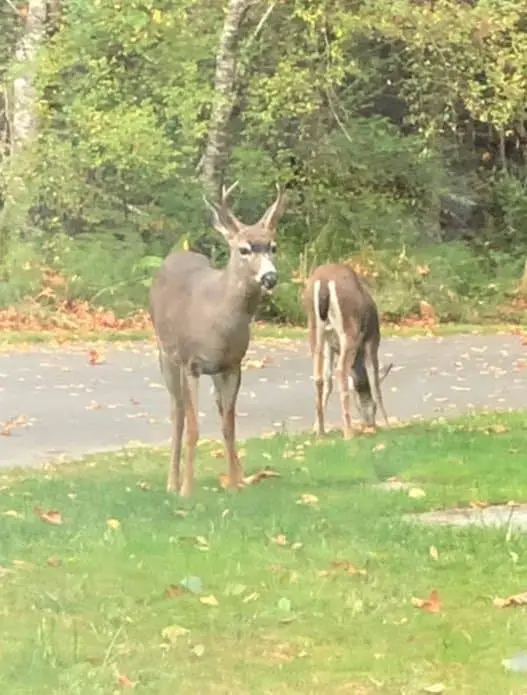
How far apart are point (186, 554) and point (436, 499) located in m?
2.41

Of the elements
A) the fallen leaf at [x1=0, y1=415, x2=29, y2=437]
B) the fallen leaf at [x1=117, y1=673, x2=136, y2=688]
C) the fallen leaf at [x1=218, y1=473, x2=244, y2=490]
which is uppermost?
the fallen leaf at [x1=117, y1=673, x2=136, y2=688]

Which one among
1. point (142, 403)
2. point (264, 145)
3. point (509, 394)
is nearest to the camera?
point (142, 403)

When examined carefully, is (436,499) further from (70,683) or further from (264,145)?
(264,145)

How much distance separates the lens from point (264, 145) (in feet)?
87.9

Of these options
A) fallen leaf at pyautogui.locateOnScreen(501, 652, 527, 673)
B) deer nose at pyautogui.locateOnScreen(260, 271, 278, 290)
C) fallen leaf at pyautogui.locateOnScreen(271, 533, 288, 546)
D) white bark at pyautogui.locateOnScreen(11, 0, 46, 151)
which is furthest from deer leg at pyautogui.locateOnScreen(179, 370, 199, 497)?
white bark at pyautogui.locateOnScreen(11, 0, 46, 151)

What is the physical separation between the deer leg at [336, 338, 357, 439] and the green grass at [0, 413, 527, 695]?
2319mm

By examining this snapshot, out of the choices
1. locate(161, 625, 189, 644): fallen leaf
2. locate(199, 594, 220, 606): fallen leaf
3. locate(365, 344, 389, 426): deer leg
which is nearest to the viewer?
locate(161, 625, 189, 644): fallen leaf

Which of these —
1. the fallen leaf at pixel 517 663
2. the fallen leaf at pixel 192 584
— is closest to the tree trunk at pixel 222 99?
the fallen leaf at pixel 192 584

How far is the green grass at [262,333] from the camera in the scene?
2072 centimetres

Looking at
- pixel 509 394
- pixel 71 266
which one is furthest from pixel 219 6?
pixel 509 394

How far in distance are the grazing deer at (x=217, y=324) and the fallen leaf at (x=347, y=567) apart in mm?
2458

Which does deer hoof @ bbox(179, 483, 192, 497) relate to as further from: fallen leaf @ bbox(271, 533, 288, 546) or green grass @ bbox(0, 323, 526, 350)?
green grass @ bbox(0, 323, 526, 350)

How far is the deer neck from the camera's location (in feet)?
33.4

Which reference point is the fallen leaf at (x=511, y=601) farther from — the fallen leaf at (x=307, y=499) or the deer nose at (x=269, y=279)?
the deer nose at (x=269, y=279)
